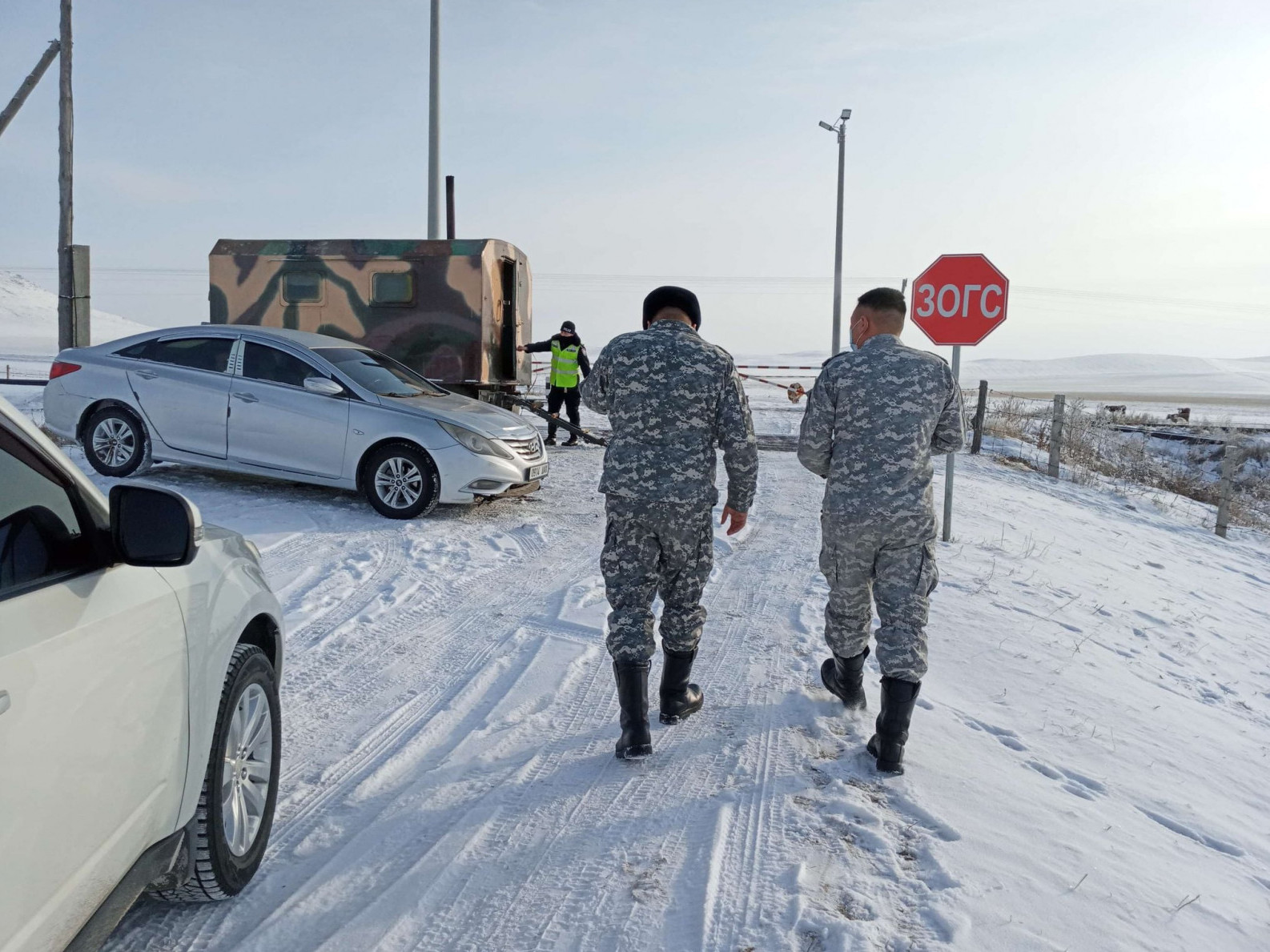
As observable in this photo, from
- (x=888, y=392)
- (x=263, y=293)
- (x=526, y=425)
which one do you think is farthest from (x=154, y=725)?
(x=263, y=293)

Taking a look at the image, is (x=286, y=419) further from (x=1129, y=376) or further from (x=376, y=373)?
(x=1129, y=376)

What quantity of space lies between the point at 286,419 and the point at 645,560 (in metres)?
5.50

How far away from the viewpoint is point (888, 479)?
3885 millimetres

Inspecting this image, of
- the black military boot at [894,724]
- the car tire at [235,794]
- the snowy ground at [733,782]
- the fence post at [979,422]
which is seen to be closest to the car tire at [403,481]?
the snowy ground at [733,782]

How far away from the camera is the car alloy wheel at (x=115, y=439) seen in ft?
28.8

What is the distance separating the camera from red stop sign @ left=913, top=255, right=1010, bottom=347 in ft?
27.1

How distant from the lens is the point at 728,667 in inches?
197

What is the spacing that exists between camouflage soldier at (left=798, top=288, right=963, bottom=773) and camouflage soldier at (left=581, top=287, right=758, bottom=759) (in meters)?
0.40

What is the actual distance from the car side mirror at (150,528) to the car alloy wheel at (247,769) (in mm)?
763

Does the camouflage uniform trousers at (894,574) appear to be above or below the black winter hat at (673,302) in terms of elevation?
below

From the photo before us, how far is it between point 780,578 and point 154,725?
5.24m

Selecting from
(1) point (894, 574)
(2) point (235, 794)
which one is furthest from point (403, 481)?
(2) point (235, 794)

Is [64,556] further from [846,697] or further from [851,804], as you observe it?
[846,697]

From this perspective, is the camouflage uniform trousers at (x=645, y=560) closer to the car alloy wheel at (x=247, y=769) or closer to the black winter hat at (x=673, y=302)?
the black winter hat at (x=673, y=302)
